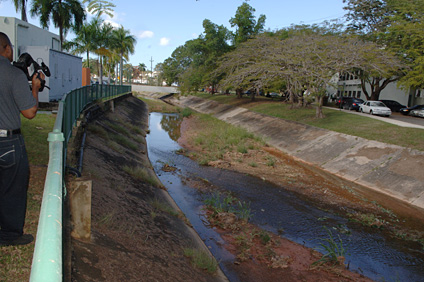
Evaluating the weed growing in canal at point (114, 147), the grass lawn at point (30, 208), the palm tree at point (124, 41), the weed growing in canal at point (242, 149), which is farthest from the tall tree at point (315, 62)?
the palm tree at point (124, 41)

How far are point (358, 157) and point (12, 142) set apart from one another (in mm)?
16903

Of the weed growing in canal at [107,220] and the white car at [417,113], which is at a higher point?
the white car at [417,113]

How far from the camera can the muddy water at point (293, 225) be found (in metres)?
7.91

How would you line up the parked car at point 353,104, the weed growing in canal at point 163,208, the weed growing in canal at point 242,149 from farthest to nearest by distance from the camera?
the parked car at point 353,104
the weed growing in canal at point 242,149
the weed growing in canal at point 163,208

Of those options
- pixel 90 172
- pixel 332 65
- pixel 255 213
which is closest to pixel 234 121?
pixel 332 65

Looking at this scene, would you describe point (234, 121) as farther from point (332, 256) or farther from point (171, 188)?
point (332, 256)

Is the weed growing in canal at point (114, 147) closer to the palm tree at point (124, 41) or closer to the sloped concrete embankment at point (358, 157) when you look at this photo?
the sloped concrete embankment at point (358, 157)

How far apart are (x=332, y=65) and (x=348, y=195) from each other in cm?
1208

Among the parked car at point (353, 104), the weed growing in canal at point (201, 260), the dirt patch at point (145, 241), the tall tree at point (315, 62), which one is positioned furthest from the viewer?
the parked car at point (353, 104)

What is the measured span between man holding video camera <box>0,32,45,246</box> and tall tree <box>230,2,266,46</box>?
3836cm

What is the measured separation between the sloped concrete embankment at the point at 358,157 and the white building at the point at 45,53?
14013 mm

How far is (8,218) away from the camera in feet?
11.5

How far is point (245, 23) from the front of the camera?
40.1m

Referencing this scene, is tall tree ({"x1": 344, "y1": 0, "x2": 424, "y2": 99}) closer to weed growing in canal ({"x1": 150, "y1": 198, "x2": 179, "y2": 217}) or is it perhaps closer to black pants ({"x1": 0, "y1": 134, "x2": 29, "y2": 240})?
weed growing in canal ({"x1": 150, "y1": 198, "x2": 179, "y2": 217})
